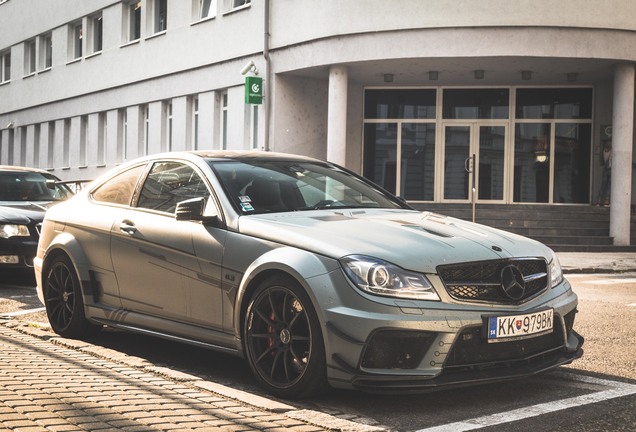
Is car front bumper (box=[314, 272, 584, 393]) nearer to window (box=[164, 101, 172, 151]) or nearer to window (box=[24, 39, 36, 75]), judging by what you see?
window (box=[164, 101, 172, 151])

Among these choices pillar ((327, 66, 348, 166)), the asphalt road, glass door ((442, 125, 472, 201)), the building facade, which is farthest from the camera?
glass door ((442, 125, 472, 201))

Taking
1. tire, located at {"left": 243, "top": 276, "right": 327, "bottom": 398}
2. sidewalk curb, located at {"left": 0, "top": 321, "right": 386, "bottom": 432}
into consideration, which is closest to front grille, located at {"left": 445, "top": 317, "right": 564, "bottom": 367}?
sidewalk curb, located at {"left": 0, "top": 321, "right": 386, "bottom": 432}

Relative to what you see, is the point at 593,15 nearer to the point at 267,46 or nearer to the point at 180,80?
the point at 267,46

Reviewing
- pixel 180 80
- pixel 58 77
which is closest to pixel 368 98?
pixel 180 80

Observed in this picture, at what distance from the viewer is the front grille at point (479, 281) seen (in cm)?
558

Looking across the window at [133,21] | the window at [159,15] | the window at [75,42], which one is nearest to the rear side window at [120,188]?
the window at [159,15]

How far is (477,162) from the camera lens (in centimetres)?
2744

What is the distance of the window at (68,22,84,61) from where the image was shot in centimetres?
3941

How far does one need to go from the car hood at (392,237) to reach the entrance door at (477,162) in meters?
21.0

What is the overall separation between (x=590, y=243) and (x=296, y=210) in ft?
57.6

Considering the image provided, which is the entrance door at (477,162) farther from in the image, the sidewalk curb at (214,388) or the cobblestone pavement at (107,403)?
the cobblestone pavement at (107,403)

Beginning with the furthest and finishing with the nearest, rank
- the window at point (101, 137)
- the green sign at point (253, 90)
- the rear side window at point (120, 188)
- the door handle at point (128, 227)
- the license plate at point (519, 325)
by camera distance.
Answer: the window at point (101, 137) < the green sign at point (253, 90) < the rear side window at point (120, 188) < the door handle at point (128, 227) < the license plate at point (519, 325)

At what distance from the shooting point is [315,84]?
89.8 feet

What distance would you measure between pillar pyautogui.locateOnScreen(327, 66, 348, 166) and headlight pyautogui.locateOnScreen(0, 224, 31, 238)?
12998mm
